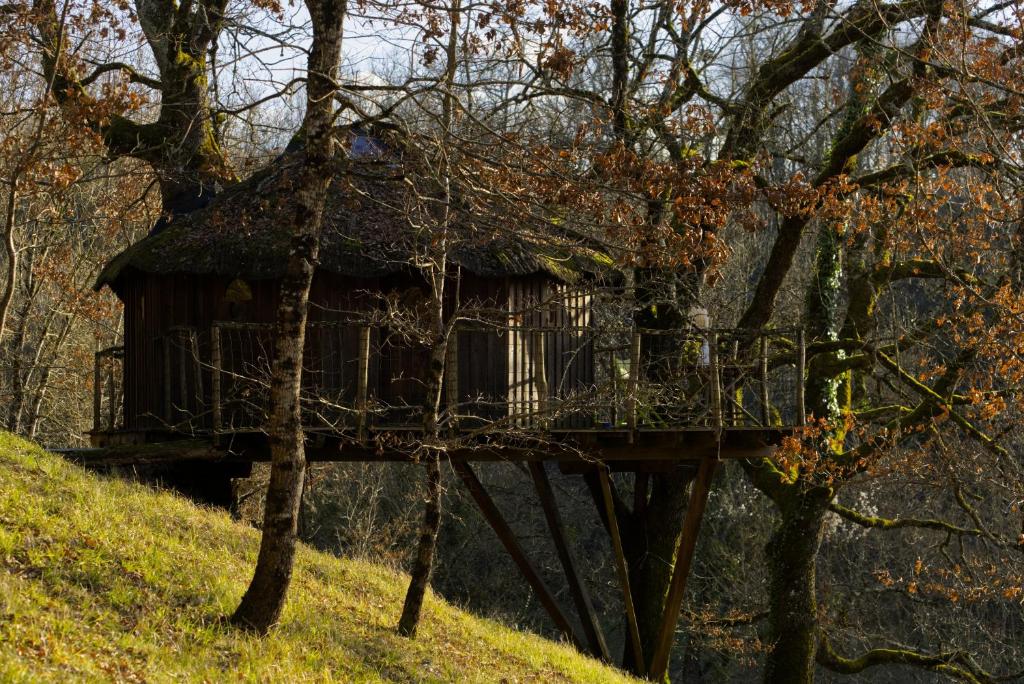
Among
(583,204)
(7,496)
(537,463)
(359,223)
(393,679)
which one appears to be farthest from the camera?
(537,463)

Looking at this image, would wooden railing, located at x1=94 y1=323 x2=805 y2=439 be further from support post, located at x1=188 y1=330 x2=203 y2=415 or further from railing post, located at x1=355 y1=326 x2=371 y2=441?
railing post, located at x1=355 y1=326 x2=371 y2=441

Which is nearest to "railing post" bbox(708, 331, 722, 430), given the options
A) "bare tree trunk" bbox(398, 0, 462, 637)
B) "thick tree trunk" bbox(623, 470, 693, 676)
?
"thick tree trunk" bbox(623, 470, 693, 676)

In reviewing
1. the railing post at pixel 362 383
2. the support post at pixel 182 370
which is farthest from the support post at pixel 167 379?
the railing post at pixel 362 383

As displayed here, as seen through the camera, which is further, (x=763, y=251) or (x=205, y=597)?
(x=763, y=251)

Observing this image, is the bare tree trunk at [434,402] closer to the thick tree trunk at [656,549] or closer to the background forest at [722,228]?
the background forest at [722,228]

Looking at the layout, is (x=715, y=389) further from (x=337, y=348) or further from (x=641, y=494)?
(x=337, y=348)

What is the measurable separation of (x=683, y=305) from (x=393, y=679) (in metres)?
9.27

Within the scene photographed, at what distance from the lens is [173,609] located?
9.95 metres

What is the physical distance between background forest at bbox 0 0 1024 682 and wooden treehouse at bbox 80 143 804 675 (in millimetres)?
981

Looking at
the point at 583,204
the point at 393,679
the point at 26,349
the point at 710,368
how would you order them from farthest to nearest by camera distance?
the point at 26,349
the point at 710,368
the point at 583,204
the point at 393,679

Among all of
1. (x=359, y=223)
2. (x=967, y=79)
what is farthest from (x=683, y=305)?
(x=967, y=79)

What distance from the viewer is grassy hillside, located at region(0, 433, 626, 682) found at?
8.50m

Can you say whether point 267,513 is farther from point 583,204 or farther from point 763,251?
point 763,251

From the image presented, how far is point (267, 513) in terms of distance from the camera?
1016 centimetres
